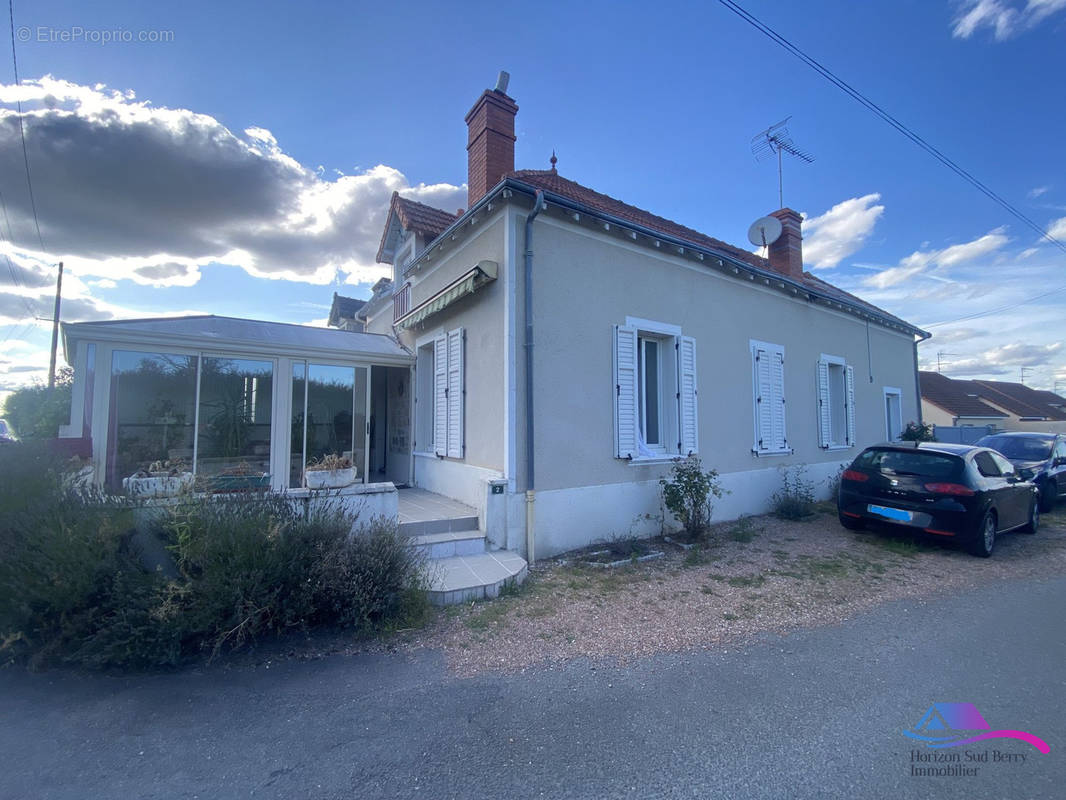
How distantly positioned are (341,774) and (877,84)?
1312cm

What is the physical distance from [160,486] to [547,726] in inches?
171

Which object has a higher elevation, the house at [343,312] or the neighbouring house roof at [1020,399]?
the house at [343,312]

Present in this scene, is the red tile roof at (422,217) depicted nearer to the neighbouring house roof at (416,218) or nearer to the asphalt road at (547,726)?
the neighbouring house roof at (416,218)

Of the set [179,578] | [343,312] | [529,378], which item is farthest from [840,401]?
[343,312]

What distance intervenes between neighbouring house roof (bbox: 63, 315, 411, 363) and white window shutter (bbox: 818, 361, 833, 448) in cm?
945

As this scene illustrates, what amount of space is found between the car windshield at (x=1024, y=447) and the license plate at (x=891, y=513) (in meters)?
5.64

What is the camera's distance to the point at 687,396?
812 cm

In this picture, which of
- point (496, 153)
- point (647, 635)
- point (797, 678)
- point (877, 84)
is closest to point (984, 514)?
point (797, 678)

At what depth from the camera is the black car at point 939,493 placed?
658 cm

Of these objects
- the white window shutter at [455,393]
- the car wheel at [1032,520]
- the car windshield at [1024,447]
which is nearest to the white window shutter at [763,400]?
the car wheel at [1032,520]

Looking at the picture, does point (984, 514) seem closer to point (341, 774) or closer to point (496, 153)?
point (341, 774)

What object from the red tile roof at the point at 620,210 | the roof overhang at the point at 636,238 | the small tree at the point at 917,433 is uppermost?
the red tile roof at the point at 620,210

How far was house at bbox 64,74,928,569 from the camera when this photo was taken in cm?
644

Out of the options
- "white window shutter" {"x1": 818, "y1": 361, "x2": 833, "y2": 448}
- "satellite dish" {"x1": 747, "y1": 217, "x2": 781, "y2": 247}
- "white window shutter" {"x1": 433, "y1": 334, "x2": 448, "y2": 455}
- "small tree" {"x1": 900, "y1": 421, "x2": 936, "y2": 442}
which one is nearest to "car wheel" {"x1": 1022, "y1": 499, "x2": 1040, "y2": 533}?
"white window shutter" {"x1": 818, "y1": 361, "x2": 833, "y2": 448}
